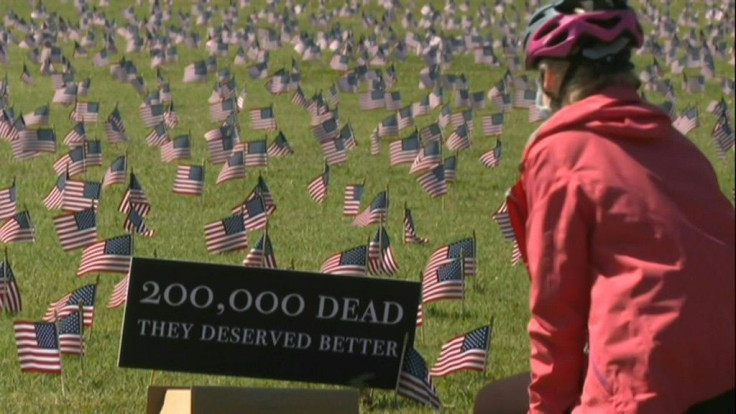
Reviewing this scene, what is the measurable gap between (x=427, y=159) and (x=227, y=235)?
5608 millimetres

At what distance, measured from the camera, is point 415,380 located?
805 centimetres

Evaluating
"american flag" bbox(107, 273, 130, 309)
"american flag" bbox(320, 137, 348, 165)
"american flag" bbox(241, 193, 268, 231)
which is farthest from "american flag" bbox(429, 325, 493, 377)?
"american flag" bbox(320, 137, 348, 165)

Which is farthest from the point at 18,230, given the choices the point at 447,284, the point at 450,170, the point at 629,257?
the point at 629,257

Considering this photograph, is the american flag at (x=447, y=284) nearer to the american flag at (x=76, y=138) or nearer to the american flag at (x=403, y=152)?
the american flag at (x=403, y=152)

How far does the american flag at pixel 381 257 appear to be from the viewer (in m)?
12.6

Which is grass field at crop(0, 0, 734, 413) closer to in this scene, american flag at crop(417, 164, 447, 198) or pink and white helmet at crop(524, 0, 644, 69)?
american flag at crop(417, 164, 447, 198)

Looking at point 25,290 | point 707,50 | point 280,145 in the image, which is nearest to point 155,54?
point 707,50

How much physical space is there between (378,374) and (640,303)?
3115mm

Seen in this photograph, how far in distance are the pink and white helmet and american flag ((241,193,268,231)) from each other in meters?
9.32

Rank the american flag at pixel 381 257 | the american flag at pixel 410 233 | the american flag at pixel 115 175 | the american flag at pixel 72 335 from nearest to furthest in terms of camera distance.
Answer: the american flag at pixel 72 335, the american flag at pixel 381 257, the american flag at pixel 410 233, the american flag at pixel 115 175

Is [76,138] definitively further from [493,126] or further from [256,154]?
[493,126]

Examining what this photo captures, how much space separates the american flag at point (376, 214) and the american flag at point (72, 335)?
190 inches

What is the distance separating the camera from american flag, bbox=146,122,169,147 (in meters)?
20.8

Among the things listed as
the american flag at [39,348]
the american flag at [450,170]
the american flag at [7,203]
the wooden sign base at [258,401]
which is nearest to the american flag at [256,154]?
the american flag at [450,170]
